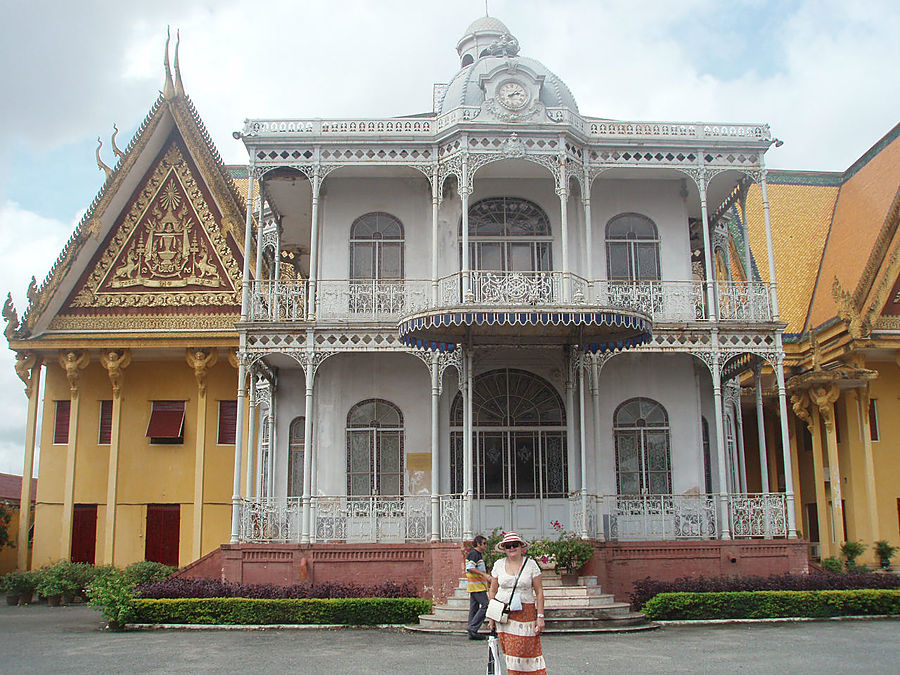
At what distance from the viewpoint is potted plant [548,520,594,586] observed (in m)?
16.9

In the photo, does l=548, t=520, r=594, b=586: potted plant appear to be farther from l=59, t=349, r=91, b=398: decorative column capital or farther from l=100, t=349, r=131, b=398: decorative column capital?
l=59, t=349, r=91, b=398: decorative column capital

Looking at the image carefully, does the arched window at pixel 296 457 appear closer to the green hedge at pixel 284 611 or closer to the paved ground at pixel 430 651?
the green hedge at pixel 284 611

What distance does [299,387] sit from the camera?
2217cm

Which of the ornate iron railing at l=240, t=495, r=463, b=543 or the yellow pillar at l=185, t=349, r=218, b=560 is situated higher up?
the yellow pillar at l=185, t=349, r=218, b=560

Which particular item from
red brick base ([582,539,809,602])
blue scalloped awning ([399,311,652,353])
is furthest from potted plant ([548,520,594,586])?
blue scalloped awning ([399,311,652,353])

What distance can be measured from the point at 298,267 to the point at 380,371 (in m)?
6.82

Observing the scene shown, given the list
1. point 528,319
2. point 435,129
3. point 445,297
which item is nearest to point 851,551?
point 528,319

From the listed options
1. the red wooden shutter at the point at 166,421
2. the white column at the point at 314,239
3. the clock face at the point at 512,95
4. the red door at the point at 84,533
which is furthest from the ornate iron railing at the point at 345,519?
the clock face at the point at 512,95

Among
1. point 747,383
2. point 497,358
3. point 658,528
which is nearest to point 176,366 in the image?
point 497,358

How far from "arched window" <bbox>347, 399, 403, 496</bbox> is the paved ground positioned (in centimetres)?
492

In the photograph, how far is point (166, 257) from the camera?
82.9ft

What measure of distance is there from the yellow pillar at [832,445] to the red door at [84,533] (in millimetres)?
19390

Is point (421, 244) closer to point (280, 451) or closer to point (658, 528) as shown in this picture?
point (280, 451)

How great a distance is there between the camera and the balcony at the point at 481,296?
1908 cm
